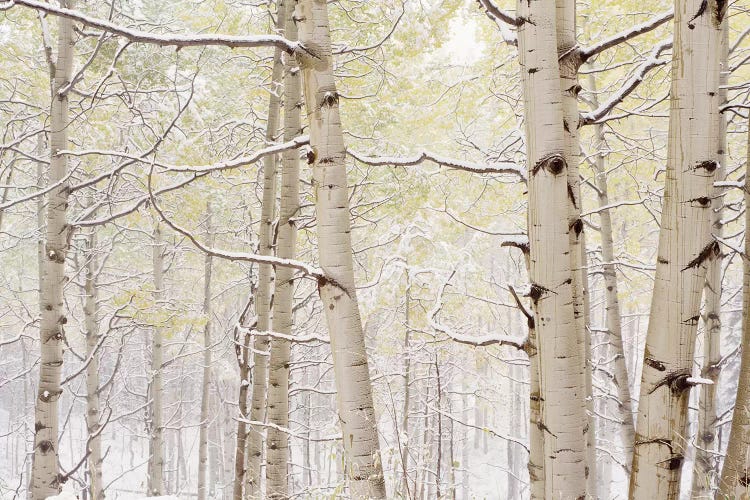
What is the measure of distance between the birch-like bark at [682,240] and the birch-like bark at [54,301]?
14.2 feet

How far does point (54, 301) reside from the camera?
166 inches

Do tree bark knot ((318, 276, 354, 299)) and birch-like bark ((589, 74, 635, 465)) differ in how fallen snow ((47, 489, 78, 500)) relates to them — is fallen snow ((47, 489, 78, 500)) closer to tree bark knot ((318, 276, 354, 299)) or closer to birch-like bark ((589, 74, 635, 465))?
tree bark knot ((318, 276, 354, 299))

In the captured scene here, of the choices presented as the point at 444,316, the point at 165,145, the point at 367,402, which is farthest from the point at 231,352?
the point at 367,402

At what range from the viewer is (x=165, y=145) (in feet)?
25.6

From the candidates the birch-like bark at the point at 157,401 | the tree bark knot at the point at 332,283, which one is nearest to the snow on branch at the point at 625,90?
the tree bark knot at the point at 332,283

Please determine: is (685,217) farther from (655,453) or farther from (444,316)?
(444,316)

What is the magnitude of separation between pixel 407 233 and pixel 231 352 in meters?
13.4

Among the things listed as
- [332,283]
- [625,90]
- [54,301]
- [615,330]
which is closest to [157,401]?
[54,301]

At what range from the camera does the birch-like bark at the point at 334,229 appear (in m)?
2.23

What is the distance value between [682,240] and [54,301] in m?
4.54

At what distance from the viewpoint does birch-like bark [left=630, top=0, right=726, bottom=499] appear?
1.59 meters

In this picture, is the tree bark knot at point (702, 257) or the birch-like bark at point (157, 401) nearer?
the tree bark knot at point (702, 257)

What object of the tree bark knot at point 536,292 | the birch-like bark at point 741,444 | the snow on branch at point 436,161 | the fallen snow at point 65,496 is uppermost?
the snow on branch at point 436,161

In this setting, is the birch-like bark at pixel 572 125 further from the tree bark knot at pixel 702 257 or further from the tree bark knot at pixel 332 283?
the tree bark knot at pixel 332 283
